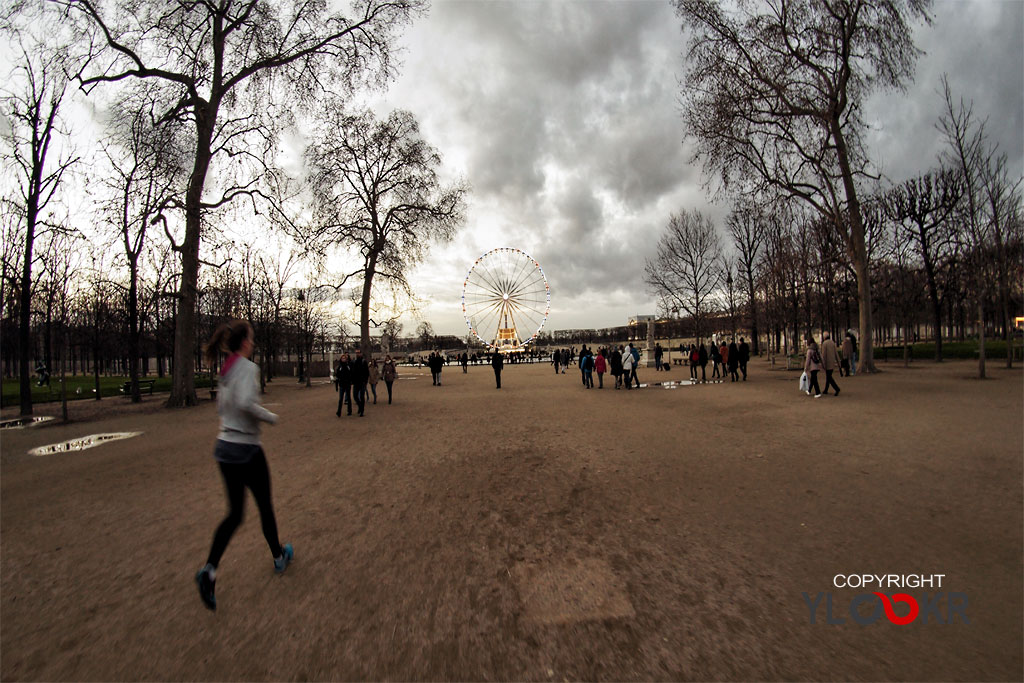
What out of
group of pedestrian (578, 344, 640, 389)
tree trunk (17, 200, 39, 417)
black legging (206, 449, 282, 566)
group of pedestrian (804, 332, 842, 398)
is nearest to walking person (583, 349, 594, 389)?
group of pedestrian (578, 344, 640, 389)

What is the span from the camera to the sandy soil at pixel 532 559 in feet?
8.66

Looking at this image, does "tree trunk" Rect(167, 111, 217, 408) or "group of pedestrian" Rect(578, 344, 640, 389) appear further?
"group of pedestrian" Rect(578, 344, 640, 389)

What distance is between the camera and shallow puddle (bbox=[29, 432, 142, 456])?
950 cm

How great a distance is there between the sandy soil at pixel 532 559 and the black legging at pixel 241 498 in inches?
14.3

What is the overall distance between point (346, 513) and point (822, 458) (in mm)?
6482

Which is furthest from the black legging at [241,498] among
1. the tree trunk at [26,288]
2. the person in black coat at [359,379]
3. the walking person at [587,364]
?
the walking person at [587,364]

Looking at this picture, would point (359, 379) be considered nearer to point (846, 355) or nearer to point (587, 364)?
point (587, 364)

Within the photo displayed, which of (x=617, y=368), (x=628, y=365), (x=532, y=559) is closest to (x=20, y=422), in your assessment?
(x=532, y=559)

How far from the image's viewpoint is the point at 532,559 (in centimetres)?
388

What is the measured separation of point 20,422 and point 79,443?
650cm

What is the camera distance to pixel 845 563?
142 inches

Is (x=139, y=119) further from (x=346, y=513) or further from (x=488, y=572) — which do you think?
(x=488, y=572)

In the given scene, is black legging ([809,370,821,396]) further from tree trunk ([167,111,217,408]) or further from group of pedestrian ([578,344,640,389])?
tree trunk ([167,111,217,408])

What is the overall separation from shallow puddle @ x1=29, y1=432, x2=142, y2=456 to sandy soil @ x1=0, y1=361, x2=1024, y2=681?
3.41 feet
